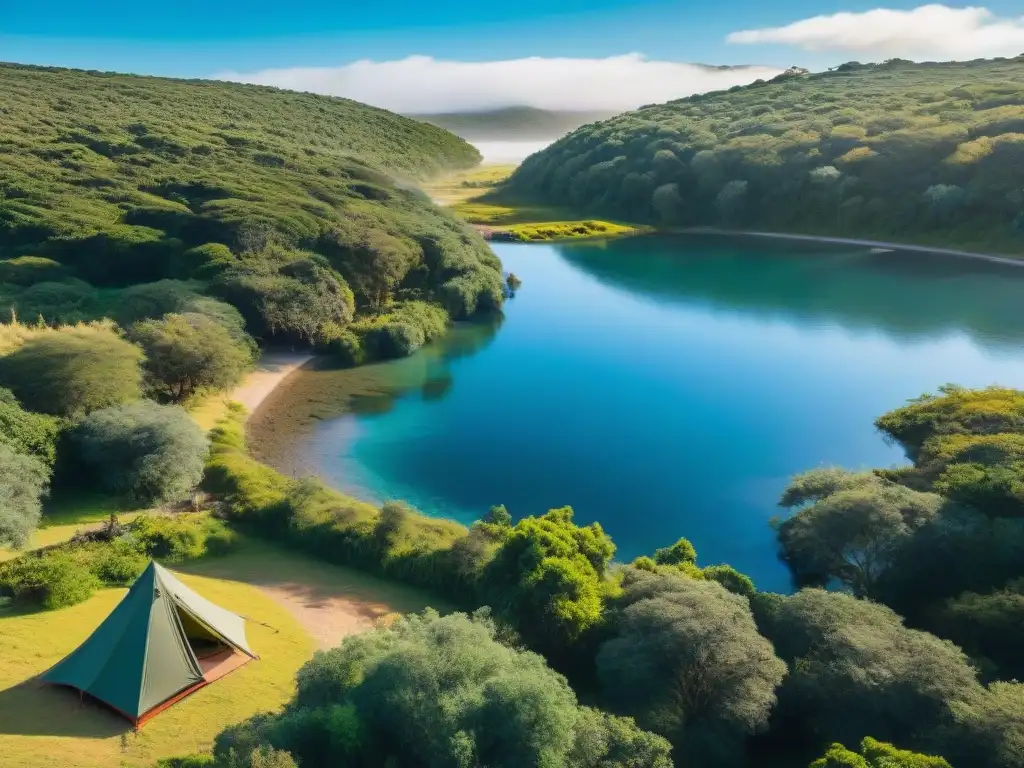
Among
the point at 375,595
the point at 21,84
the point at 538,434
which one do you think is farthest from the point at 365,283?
the point at 21,84

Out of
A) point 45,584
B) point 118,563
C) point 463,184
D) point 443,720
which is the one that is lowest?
point 118,563

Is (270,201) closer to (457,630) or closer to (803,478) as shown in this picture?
(803,478)

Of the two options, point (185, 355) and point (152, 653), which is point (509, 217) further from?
point (152, 653)

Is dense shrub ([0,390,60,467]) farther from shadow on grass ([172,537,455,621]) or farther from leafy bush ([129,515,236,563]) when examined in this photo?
shadow on grass ([172,537,455,621])

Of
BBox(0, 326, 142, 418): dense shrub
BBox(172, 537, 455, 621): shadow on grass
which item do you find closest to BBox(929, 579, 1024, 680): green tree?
BBox(172, 537, 455, 621): shadow on grass

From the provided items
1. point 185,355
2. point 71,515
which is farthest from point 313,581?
point 185,355

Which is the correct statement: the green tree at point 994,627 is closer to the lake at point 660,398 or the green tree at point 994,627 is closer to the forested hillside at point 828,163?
the lake at point 660,398
